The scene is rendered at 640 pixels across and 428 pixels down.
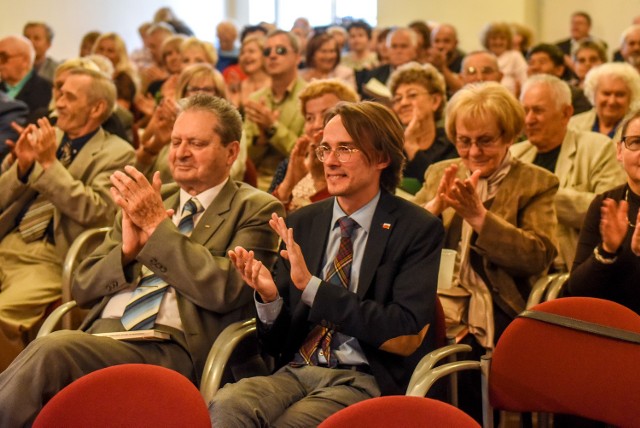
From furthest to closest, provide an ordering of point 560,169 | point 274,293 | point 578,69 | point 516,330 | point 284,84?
point 578,69 < point 284,84 < point 560,169 < point 274,293 < point 516,330

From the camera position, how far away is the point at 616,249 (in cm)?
280

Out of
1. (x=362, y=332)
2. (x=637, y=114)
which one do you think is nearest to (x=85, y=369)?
(x=362, y=332)

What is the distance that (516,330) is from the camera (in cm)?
239

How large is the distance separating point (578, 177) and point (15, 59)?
4.15 meters

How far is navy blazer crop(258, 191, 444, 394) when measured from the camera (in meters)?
2.45

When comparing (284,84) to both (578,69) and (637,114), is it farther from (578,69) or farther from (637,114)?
(637,114)

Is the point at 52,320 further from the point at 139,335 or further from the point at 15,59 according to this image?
the point at 15,59

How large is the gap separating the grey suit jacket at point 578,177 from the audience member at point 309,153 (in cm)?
95

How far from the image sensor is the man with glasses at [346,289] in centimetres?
245

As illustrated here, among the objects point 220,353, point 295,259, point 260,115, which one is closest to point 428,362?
→ point 295,259

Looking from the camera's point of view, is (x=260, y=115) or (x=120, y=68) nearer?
(x=260, y=115)

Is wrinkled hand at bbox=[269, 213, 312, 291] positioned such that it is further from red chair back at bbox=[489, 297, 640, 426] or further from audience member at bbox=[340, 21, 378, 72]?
audience member at bbox=[340, 21, 378, 72]

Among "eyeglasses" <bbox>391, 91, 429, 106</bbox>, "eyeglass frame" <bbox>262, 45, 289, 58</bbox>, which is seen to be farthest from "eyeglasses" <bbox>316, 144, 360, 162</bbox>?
"eyeglass frame" <bbox>262, 45, 289, 58</bbox>

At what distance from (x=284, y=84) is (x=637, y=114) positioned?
2.94m
